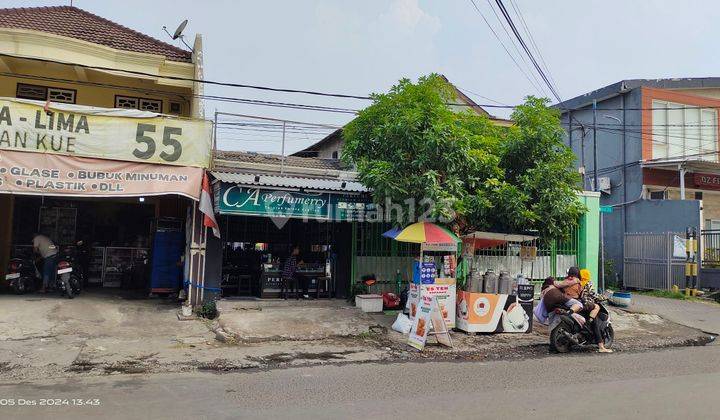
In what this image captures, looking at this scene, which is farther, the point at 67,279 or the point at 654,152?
the point at 654,152

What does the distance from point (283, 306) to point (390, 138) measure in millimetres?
4740

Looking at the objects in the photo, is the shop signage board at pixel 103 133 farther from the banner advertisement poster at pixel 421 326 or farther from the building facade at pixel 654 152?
the building facade at pixel 654 152

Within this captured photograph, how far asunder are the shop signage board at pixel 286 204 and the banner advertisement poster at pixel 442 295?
2.72 metres

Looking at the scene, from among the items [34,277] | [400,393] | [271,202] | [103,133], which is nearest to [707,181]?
[271,202]

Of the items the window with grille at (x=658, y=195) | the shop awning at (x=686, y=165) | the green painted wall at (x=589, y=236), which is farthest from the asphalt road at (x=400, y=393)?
the window with grille at (x=658, y=195)

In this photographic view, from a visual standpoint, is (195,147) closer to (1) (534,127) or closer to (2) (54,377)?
(2) (54,377)

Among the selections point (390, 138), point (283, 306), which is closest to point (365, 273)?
point (283, 306)

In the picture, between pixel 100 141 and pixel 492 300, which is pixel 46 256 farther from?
pixel 492 300

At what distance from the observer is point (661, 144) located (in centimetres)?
2216

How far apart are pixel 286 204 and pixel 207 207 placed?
69.2 inches

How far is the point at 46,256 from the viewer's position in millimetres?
12719

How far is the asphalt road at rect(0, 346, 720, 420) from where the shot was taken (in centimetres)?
552

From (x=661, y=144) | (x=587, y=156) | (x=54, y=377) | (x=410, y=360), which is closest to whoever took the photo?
(x=54, y=377)

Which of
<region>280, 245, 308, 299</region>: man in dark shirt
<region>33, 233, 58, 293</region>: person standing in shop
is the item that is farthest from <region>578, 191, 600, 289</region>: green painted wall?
<region>33, 233, 58, 293</region>: person standing in shop
